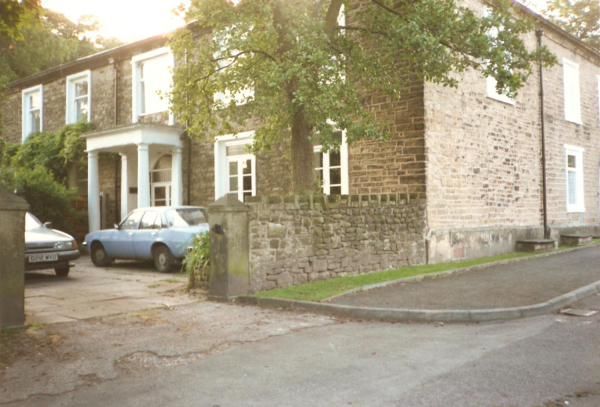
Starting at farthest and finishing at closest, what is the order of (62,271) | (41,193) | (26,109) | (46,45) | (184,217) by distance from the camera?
(26,109) → (46,45) → (41,193) → (184,217) → (62,271)

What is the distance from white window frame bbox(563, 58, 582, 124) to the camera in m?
19.6

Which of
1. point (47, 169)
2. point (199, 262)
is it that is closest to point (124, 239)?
point (199, 262)

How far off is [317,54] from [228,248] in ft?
12.3

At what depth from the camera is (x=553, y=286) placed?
9.05 meters

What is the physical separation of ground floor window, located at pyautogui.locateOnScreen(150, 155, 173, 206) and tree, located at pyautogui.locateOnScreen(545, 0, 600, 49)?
81.0 ft

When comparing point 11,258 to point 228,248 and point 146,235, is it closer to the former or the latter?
point 228,248

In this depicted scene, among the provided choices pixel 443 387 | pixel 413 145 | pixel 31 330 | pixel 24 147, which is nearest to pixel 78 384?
pixel 31 330

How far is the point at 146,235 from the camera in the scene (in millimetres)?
13211

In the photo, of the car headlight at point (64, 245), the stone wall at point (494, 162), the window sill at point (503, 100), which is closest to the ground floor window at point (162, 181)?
the car headlight at point (64, 245)

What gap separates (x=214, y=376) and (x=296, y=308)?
3.37 m

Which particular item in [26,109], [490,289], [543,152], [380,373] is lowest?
[380,373]

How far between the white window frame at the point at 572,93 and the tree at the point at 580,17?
532 inches

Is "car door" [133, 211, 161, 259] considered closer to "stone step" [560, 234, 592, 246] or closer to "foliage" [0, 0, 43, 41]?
"foliage" [0, 0, 43, 41]

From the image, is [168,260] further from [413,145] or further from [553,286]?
[553,286]
